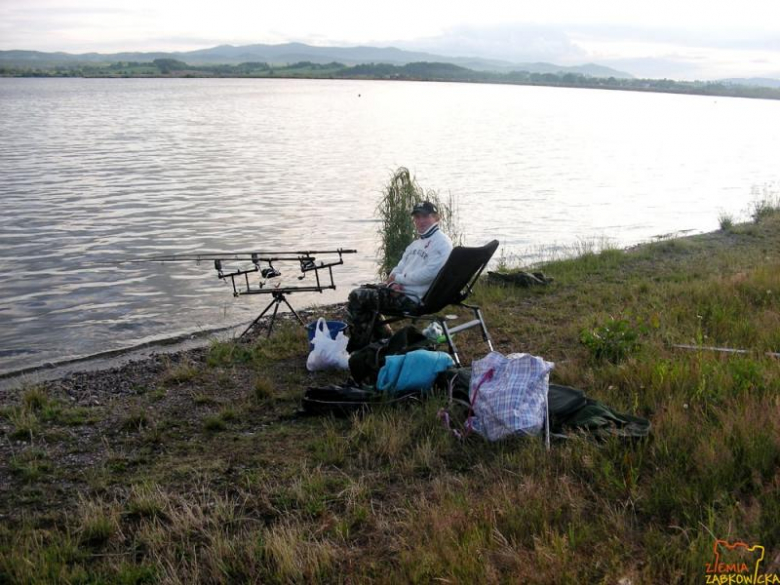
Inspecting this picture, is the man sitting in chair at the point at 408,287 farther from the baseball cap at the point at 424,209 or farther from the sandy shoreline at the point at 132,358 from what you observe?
the sandy shoreline at the point at 132,358

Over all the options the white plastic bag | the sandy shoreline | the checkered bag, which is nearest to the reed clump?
the sandy shoreline

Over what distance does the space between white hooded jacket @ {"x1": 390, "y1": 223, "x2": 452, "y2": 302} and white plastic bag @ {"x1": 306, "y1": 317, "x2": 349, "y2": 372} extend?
70 cm

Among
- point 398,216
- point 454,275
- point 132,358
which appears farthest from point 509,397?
point 398,216

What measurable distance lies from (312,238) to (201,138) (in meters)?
24.3

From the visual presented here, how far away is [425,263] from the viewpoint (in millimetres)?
6281

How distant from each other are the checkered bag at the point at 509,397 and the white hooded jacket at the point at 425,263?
66.3 inches

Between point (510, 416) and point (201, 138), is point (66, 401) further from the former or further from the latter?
point (201, 138)

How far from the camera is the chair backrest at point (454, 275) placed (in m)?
5.79

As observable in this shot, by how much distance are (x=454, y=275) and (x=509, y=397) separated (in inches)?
67.4

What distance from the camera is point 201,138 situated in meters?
37.0

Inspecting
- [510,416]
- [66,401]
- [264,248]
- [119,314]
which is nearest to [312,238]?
[264,248]

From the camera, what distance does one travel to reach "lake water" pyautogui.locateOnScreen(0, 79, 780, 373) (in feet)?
34.1

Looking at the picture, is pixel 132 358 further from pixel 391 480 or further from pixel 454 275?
pixel 391 480

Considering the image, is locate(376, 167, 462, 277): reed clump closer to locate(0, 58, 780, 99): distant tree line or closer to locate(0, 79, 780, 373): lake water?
locate(0, 79, 780, 373): lake water
